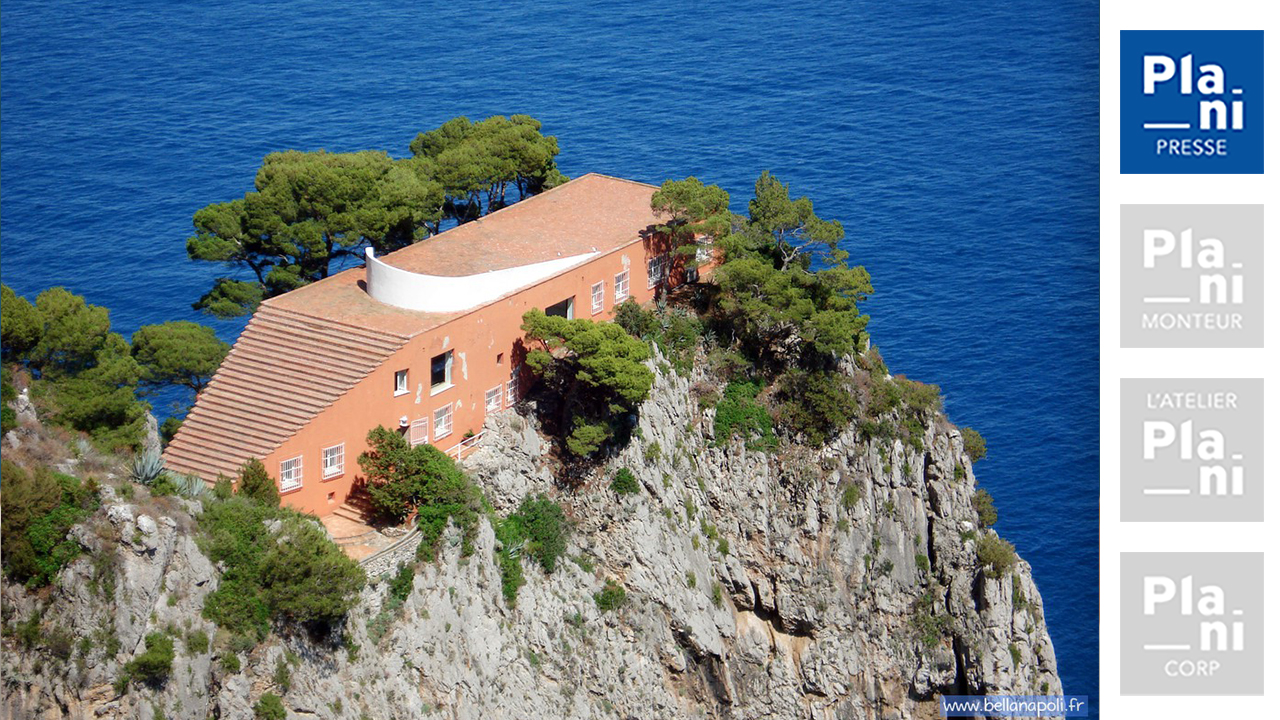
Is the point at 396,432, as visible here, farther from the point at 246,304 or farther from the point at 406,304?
the point at 246,304

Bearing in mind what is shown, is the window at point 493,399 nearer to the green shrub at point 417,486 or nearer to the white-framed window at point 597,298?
the green shrub at point 417,486

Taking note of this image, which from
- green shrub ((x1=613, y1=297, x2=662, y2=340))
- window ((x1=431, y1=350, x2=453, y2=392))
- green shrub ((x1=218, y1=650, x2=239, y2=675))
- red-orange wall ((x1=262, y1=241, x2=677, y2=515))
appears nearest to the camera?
green shrub ((x1=218, y1=650, x2=239, y2=675))

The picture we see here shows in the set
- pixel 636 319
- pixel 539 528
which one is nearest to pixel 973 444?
pixel 636 319

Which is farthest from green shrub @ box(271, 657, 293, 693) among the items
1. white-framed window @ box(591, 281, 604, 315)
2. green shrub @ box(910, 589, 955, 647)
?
green shrub @ box(910, 589, 955, 647)

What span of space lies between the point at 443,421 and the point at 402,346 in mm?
4269

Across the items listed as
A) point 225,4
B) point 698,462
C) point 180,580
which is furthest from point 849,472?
point 225,4

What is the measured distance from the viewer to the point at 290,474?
58.4 meters

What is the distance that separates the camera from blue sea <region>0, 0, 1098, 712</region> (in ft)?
350

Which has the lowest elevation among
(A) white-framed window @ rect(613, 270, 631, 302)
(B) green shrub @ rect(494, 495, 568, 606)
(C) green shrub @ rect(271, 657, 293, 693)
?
(C) green shrub @ rect(271, 657, 293, 693)

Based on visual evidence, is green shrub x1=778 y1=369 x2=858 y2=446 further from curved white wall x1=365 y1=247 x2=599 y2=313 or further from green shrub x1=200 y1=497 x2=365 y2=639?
green shrub x1=200 y1=497 x2=365 y2=639

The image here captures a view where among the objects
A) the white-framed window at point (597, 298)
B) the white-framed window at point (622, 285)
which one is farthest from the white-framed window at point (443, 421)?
the white-framed window at point (622, 285)

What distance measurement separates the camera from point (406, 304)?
64375mm

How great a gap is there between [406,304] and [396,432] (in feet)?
20.8

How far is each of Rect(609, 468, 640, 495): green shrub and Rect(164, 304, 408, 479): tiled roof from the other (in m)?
11.9
